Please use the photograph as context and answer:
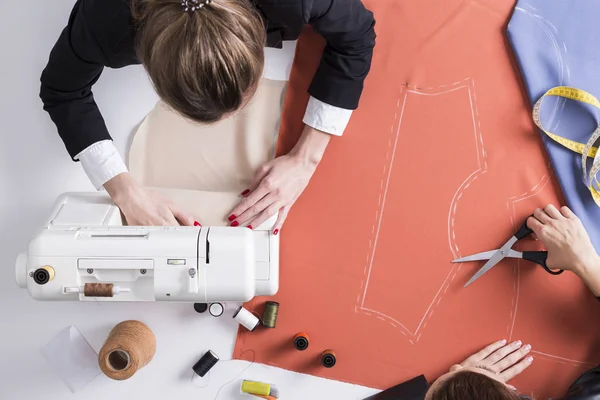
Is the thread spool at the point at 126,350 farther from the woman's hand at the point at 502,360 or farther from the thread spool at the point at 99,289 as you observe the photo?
the woman's hand at the point at 502,360

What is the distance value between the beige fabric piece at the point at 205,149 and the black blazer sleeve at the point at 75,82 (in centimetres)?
17

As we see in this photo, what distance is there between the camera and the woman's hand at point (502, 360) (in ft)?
4.40

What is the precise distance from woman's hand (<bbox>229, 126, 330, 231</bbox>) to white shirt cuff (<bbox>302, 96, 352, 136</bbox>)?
0.02 m

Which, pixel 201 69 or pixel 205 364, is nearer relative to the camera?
pixel 201 69

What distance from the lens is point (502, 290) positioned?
4.50ft

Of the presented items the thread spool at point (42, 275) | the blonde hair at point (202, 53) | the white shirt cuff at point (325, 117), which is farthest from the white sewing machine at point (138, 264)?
the white shirt cuff at point (325, 117)

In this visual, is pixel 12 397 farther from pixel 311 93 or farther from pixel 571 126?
pixel 571 126

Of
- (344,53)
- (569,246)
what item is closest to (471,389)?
(569,246)

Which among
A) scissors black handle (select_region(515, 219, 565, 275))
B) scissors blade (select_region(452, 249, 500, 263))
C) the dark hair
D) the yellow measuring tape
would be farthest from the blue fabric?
the dark hair

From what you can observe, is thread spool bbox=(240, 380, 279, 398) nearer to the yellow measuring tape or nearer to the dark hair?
the dark hair

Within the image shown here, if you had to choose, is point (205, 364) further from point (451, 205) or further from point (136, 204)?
point (451, 205)

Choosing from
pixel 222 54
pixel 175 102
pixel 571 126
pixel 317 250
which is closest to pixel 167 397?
pixel 317 250

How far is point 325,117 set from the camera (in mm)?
1294

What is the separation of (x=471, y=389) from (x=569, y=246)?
0.53 meters
